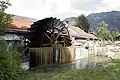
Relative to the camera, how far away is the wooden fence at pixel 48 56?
628 inches

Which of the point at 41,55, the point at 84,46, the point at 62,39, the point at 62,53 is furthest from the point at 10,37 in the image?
the point at 84,46

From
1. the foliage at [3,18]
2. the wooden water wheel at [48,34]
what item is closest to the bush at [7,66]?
the foliage at [3,18]

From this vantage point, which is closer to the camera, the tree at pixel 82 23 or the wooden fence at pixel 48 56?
the wooden fence at pixel 48 56

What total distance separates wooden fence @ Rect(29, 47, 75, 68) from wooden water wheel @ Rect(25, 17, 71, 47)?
1.00 metres

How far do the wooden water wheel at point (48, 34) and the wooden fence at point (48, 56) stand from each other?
1.00 m

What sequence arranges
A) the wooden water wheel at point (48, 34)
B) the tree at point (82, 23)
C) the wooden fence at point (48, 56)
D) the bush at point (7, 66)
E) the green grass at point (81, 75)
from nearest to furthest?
the bush at point (7, 66), the green grass at point (81, 75), the wooden fence at point (48, 56), the wooden water wheel at point (48, 34), the tree at point (82, 23)

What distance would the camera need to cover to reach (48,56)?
689 inches

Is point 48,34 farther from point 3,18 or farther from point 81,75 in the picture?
point 3,18

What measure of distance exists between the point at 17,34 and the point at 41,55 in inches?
112

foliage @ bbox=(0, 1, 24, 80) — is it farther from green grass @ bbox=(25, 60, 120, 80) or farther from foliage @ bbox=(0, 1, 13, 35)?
green grass @ bbox=(25, 60, 120, 80)

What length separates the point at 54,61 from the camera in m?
18.4

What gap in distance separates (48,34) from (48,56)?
11.1ft

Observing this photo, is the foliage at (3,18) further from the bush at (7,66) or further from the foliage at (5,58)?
the bush at (7,66)

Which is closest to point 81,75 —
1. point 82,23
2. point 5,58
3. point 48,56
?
point 5,58
